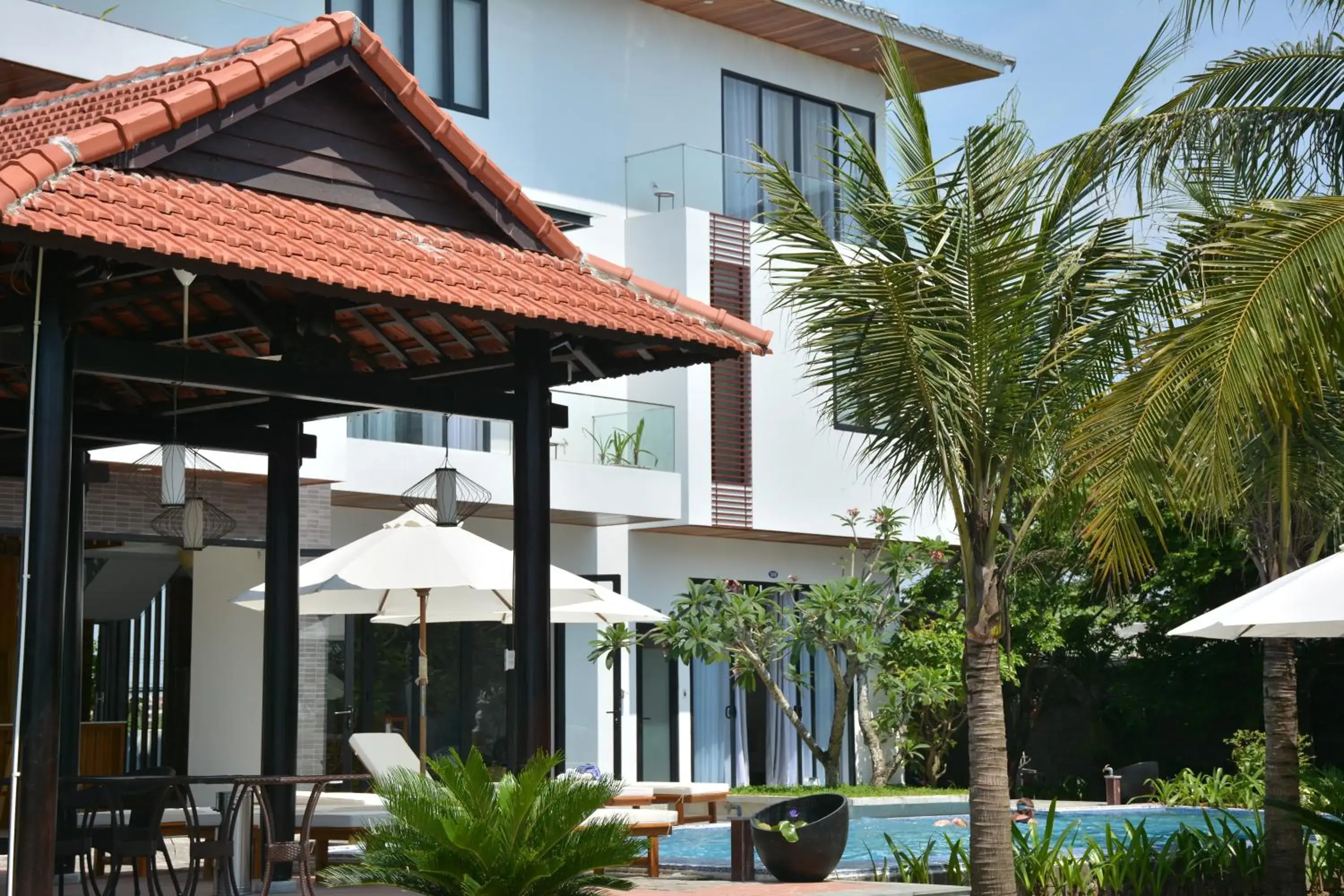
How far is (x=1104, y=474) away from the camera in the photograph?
31.4 feet

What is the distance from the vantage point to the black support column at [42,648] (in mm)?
7586

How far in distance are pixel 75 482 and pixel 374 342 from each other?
2308 millimetres

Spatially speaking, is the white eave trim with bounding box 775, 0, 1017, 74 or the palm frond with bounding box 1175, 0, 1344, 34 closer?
the palm frond with bounding box 1175, 0, 1344, 34

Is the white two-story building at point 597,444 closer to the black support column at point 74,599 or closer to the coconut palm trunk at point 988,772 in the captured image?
the black support column at point 74,599

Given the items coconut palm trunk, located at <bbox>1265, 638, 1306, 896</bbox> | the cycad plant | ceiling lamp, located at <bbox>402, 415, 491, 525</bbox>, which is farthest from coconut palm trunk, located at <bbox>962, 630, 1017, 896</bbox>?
ceiling lamp, located at <bbox>402, 415, 491, 525</bbox>

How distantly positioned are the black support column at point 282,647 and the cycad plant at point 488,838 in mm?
2261

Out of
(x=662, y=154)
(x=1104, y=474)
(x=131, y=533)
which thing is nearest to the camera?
(x=1104, y=474)

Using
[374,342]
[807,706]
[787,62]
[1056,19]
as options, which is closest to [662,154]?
[787,62]

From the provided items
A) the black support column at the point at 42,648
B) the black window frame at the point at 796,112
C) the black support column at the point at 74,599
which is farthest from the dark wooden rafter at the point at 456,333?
the black window frame at the point at 796,112

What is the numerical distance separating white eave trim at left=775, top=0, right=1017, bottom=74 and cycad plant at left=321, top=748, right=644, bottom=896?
19168 mm

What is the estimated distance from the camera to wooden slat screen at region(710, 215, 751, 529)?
80.7ft

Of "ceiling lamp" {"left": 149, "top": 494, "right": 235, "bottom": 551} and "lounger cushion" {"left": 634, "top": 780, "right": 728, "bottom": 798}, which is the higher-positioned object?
"ceiling lamp" {"left": 149, "top": 494, "right": 235, "bottom": 551}

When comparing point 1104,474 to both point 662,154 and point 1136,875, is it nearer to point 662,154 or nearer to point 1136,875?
point 1136,875

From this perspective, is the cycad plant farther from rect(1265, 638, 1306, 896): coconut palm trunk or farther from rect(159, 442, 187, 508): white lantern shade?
rect(1265, 638, 1306, 896): coconut palm trunk
